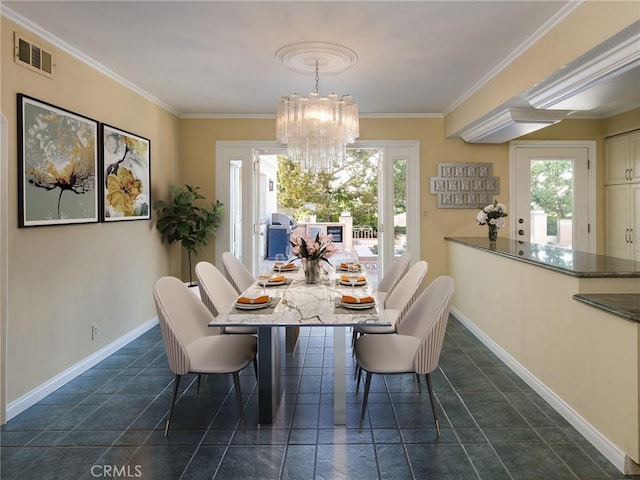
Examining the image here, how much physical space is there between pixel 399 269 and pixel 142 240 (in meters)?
2.80

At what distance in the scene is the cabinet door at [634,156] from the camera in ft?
16.4

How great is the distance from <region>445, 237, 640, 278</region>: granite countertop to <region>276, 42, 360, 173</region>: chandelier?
177 cm

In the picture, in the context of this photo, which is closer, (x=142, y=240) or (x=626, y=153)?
(x=142, y=240)

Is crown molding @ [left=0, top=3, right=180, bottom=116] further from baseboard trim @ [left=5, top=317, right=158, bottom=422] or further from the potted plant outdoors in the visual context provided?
baseboard trim @ [left=5, top=317, right=158, bottom=422]

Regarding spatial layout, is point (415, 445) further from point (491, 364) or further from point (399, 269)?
point (399, 269)

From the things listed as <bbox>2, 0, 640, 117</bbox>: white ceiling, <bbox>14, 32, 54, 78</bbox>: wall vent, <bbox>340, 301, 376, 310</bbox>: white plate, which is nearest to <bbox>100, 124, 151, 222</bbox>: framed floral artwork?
<bbox>2, 0, 640, 117</bbox>: white ceiling

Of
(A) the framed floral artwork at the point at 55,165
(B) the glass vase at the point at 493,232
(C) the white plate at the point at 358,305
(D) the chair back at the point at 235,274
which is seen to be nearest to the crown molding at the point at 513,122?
(B) the glass vase at the point at 493,232

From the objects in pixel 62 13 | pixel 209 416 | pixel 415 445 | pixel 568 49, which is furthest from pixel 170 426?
pixel 568 49

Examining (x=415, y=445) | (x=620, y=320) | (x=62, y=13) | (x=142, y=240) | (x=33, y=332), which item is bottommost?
(x=415, y=445)

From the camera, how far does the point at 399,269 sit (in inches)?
166

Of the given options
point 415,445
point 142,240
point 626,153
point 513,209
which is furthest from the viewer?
point 513,209

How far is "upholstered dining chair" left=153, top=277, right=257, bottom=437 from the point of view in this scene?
2.42 m

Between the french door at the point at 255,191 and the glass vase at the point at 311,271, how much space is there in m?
2.60

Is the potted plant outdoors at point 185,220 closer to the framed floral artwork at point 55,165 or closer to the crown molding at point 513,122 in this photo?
the framed floral artwork at point 55,165
